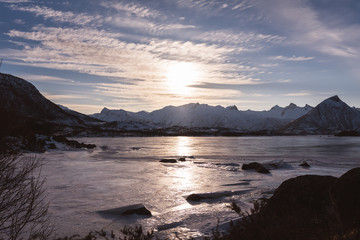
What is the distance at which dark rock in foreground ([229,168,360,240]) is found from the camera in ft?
19.5

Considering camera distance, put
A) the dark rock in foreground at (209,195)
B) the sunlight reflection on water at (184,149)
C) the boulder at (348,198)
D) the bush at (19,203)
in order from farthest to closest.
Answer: the sunlight reflection on water at (184,149), the dark rock in foreground at (209,195), the boulder at (348,198), the bush at (19,203)

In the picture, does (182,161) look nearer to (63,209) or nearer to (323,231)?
(63,209)

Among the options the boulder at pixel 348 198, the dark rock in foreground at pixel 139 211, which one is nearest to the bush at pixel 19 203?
the dark rock in foreground at pixel 139 211

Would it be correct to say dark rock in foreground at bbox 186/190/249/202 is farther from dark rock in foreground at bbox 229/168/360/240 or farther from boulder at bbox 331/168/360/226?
boulder at bbox 331/168/360/226

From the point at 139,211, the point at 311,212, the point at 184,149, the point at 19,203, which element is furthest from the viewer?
the point at 184,149

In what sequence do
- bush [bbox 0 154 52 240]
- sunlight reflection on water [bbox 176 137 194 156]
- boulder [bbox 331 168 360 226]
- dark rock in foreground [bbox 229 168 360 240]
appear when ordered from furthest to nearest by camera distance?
sunlight reflection on water [bbox 176 137 194 156] < boulder [bbox 331 168 360 226] < bush [bbox 0 154 52 240] < dark rock in foreground [bbox 229 168 360 240]

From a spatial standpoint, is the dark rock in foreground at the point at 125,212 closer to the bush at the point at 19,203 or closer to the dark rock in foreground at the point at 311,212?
the bush at the point at 19,203

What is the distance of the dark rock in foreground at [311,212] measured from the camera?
595 cm

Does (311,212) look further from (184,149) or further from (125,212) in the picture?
(184,149)

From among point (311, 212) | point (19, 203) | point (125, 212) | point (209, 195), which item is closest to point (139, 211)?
point (125, 212)

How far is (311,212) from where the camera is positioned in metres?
9.52

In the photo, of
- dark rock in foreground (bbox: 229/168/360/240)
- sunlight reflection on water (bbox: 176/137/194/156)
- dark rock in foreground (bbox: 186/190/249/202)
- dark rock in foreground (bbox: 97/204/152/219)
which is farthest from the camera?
sunlight reflection on water (bbox: 176/137/194/156)

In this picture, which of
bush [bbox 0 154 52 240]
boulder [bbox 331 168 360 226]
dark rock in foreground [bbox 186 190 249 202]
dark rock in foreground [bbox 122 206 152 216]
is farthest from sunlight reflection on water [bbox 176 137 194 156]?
boulder [bbox 331 168 360 226]

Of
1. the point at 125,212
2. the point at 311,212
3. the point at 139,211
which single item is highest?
the point at 311,212
